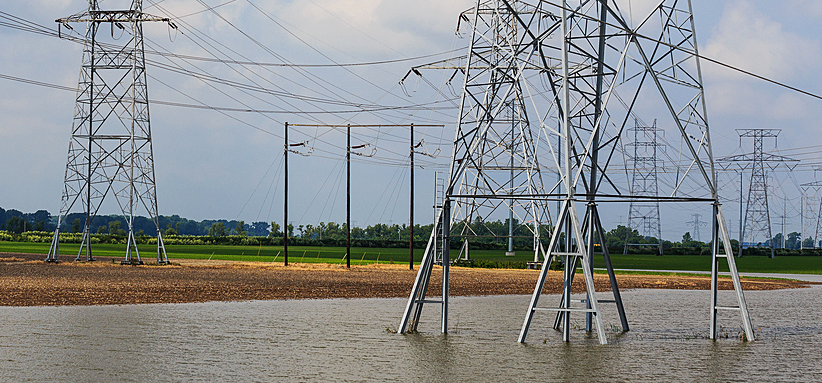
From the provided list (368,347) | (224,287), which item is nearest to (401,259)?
(224,287)

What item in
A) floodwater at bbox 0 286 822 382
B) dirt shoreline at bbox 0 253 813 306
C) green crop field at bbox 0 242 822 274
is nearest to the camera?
floodwater at bbox 0 286 822 382

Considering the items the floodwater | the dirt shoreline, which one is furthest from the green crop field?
the floodwater

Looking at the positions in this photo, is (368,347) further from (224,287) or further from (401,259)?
(401,259)

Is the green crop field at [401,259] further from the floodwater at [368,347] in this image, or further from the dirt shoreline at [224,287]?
the floodwater at [368,347]

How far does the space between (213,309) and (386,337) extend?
853 cm

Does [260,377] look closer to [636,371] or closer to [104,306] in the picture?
[636,371]

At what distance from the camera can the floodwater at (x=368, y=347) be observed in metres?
13.3

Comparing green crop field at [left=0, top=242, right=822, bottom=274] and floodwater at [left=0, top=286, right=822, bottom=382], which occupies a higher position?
green crop field at [left=0, top=242, right=822, bottom=274]

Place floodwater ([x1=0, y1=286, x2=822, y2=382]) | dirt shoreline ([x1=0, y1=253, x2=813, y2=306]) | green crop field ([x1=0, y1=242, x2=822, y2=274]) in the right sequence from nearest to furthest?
floodwater ([x1=0, y1=286, x2=822, y2=382])
dirt shoreline ([x1=0, y1=253, x2=813, y2=306])
green crop field ([x1=0, y1=242, x2=822, y2=274])

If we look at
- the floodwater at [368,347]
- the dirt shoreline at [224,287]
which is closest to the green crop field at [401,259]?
the dirt shoreline at [224,287]

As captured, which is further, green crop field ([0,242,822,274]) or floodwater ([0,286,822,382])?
green crop field ([0,242,822,274])

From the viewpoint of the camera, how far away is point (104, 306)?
80.3 ft

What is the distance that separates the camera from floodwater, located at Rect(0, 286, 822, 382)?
1330 cm

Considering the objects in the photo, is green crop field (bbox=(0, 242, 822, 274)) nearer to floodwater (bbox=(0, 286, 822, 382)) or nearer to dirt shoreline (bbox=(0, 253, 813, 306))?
dirt shoreline (bbox=(0, 253, 813, 306))
